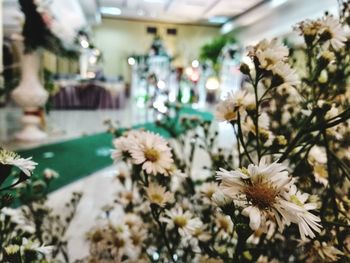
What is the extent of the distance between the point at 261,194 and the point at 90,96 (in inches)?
340

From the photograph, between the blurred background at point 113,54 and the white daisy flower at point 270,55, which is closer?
the white daisy flower at point 270,55

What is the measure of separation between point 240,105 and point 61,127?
16.5 ft

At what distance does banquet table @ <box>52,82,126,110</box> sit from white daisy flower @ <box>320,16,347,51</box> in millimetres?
8257

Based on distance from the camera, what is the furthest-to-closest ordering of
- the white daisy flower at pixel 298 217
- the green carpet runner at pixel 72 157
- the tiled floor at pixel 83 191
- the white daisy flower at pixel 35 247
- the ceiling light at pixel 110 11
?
1. the ceiling light at pixel 110 11
2. the green carpet runner at pixel 72 157
3. the tiled floor at pixel 83 191
4. the white daisy flower at pixel 35 247
5. the white daisy flower at pixel 298 217

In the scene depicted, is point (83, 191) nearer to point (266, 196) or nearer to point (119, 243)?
point (119, 243)

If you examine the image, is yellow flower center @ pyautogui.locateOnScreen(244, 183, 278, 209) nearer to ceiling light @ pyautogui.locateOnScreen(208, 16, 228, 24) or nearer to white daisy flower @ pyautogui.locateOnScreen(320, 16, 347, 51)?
white daisy flower @ pyautogui.locateOnScreen(320, 16, 347, 51)

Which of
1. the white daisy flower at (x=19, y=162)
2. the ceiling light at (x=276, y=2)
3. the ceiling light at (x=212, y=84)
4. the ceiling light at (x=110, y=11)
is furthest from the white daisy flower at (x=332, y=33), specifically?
the ceiling light at (x=110, y=11)

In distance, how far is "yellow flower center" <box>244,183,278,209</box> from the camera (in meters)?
0.34

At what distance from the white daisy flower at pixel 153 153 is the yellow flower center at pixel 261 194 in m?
0.19

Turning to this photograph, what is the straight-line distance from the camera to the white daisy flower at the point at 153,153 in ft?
1.68


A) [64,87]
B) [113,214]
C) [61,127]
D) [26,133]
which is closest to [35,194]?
[113,214]

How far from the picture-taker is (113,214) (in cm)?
182

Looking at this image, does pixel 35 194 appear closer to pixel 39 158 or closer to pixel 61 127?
pixel 39 158

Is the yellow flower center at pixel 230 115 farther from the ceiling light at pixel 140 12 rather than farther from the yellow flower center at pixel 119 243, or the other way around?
the ceiling light at pixel 140 12
